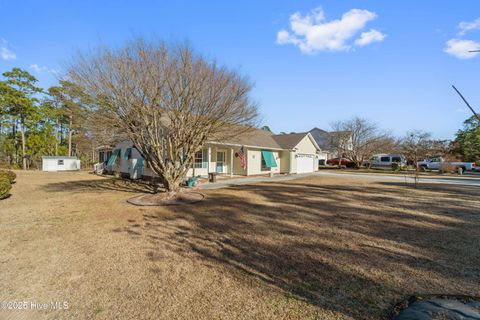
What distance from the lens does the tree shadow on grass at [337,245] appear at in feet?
10.9

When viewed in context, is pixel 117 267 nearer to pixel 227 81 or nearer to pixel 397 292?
pixel 397 292

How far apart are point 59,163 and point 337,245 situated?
3572 cm

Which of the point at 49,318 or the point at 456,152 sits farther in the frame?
the point at 456,152

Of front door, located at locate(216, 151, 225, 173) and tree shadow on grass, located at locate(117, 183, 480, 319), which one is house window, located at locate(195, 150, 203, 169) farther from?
tree shadow on grass, located at locate(117, 183, 480, 319)

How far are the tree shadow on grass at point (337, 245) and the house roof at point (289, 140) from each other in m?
14.0

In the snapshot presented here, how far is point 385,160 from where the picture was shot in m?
33.8

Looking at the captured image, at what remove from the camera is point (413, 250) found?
4.66 metres

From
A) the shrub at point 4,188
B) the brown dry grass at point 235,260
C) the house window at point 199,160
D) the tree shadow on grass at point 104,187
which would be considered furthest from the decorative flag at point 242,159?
the shrub at point 4,188

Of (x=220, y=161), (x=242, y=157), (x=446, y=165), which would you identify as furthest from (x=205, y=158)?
(x=446, y=165)

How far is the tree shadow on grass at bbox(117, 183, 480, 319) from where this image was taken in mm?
3314

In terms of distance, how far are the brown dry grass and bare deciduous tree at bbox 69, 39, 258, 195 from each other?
3171mm

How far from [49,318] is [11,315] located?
1.87ft

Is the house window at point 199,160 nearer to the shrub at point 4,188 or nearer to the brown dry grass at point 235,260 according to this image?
the brown dry grass at point 235,260

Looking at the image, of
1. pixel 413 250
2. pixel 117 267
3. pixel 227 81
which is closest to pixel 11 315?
→ pixel 117 267
